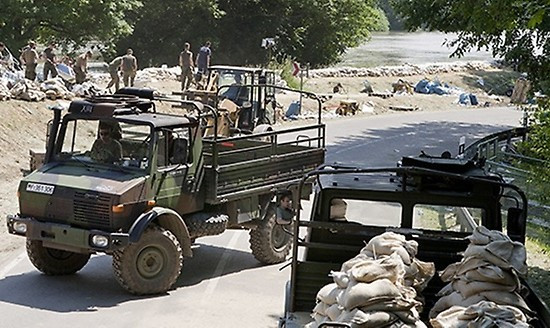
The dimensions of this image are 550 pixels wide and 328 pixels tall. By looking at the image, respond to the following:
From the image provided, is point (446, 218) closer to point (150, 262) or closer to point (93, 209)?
point (150, 262)

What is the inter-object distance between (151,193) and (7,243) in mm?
3964

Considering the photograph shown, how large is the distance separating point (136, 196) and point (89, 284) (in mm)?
1582

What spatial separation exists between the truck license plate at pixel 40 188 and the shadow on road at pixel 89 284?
4.22 ft

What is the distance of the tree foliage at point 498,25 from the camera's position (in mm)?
10617

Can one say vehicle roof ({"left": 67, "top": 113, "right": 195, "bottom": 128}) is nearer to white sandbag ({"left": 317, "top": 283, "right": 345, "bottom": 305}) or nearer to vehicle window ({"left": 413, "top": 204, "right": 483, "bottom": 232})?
vehicle window ({"left": 413, "top": 204, "right": 483, "bottom": 232})

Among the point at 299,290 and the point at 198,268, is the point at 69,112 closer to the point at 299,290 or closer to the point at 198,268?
the point at 198,268

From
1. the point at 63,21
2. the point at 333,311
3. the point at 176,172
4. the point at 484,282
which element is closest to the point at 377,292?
the point at 333,311

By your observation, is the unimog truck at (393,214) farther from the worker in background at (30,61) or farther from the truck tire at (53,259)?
the worker in background at (30,61)

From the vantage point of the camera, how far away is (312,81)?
47.3 m

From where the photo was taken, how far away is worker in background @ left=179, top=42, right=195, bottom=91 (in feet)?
110

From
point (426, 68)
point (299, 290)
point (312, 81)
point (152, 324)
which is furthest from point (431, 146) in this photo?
point (426, 68)

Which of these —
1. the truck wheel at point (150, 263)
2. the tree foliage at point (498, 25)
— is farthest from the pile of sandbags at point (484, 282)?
the truck wheel at point (150, 263)

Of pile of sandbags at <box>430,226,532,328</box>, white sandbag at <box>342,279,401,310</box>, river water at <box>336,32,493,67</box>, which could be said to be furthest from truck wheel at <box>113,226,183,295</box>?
river water at <box>336,32,493,67</box>

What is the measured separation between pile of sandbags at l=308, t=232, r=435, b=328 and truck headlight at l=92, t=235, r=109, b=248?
17.3 ft
